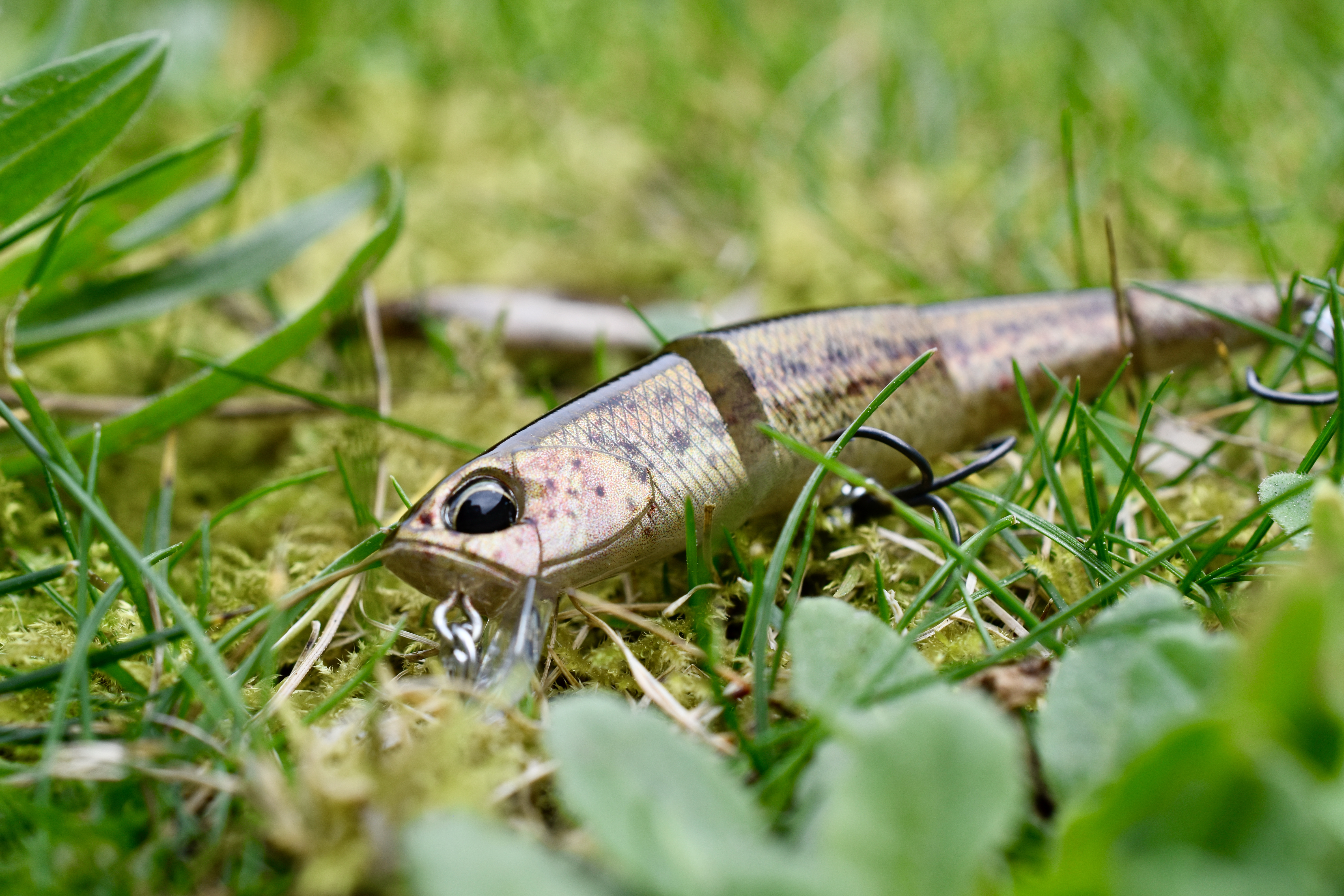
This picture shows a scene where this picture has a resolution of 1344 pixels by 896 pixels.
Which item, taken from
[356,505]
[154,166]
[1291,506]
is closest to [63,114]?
[154,166]

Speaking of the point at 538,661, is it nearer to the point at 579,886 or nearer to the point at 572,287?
the point at 579,886

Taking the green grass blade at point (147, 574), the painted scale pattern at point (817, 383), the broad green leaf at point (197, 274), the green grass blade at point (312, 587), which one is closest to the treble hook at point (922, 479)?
the painted scale pattern at point (817, 383)

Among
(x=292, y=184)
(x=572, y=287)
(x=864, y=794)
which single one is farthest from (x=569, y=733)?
(x=292, y=184)

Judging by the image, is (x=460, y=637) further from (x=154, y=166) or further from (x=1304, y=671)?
(x=154, y=166)

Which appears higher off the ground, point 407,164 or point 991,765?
point 407,164

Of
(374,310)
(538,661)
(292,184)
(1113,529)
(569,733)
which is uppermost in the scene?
(292,184)

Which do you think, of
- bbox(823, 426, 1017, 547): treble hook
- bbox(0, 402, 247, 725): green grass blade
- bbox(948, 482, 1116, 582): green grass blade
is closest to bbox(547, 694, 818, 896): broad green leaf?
bbox(0, 402, 247, 725): green grass blade

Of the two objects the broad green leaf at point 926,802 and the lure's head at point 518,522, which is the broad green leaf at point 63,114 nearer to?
the lure's head at point 518,522
